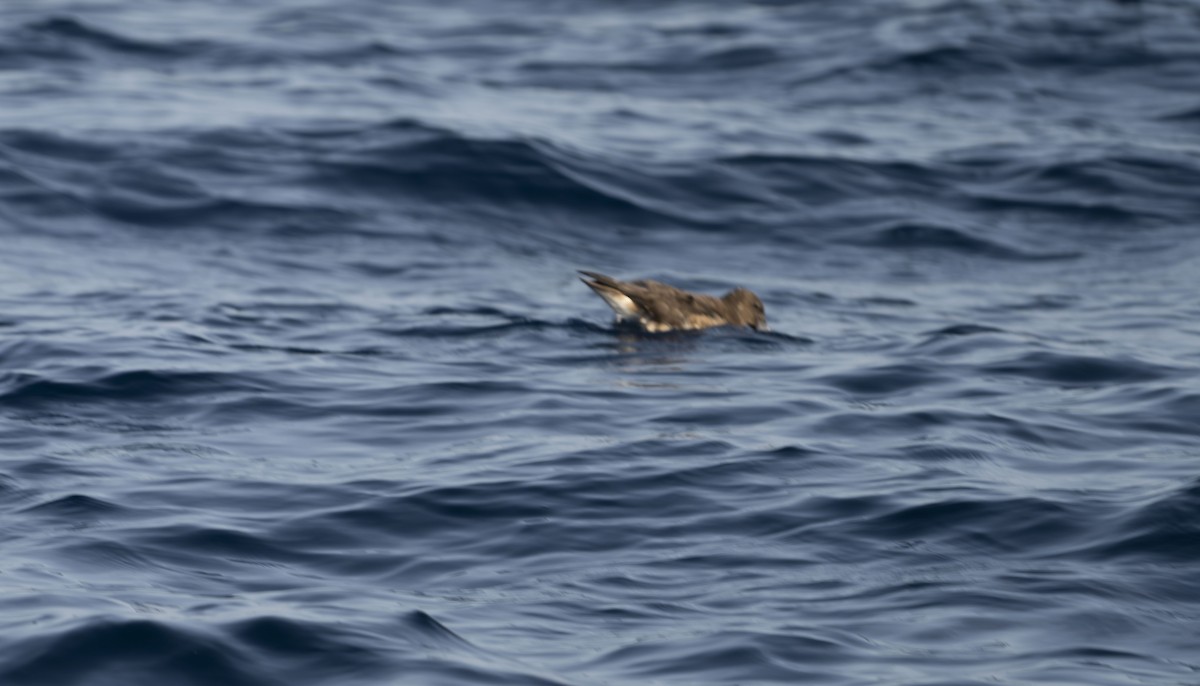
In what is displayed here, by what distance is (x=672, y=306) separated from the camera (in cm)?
1279

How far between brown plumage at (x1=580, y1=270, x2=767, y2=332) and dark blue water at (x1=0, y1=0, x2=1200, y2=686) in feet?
0.59

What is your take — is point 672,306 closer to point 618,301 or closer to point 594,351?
point 618,301

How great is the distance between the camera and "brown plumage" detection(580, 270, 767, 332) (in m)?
12.7

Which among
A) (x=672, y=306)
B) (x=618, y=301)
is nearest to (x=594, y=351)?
(x=618, y=301)

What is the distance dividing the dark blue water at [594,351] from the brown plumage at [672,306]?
179 millimetres

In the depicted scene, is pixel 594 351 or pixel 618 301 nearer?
pixel 594 351

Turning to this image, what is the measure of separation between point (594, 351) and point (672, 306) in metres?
0.76

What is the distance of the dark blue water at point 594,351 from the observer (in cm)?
705

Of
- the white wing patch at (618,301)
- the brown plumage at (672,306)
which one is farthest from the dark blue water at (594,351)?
the white wing patch at (618,301)

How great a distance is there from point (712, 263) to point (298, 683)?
31.2 ft

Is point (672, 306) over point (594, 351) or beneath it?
over

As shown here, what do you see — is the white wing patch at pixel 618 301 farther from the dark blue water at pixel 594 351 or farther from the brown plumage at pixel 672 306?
the dark blue water at pixel 594 351

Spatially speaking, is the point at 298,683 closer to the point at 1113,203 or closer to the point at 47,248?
the point at 47,248

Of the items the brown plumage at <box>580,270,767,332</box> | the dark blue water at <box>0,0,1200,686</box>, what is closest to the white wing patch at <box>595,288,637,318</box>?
the brown plumage at <box>580,270,767,332</box>
